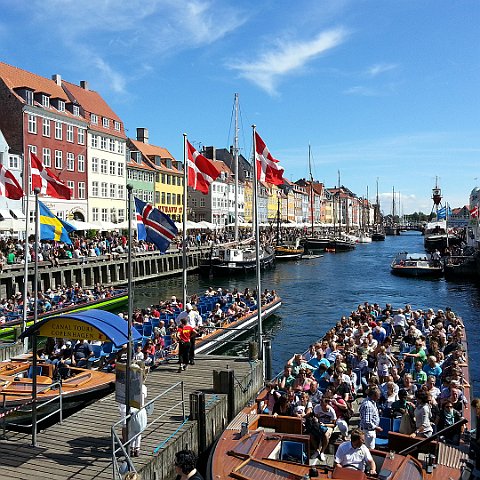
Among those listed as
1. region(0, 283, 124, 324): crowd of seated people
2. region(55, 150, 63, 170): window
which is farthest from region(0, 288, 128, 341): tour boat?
region(55, 150, 63, 170): window

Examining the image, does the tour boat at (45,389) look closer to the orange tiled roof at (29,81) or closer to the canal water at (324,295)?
the canal water at (324,295)

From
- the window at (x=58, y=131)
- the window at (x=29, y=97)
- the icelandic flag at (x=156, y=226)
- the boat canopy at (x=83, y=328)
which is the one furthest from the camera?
the window at (x=58, y=131)

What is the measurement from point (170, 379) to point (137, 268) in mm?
37501

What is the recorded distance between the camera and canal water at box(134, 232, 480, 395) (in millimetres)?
30500

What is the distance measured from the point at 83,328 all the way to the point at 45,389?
372cm

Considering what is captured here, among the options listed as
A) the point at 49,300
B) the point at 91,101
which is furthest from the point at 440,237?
the point at 49,300

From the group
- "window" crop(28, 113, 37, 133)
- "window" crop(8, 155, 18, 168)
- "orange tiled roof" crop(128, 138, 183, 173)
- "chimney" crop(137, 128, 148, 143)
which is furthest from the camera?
"chimney" crop(137, 128, 148, 143)

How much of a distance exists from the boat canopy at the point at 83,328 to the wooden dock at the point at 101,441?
2215 mm

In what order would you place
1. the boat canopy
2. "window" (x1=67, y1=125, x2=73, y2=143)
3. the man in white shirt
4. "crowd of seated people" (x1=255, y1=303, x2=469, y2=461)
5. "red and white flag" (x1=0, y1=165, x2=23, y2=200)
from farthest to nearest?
"window" (x1=67, y1=125, x2=73, y2=143)
"red and white flag" (x1=0, y1=165, x2=23, y2=200)
"crowd of seated people" (x1=255, y1=303, x2=469, y2=461)
the boat canopy
the man in white shirt

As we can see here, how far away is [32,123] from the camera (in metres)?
52.5

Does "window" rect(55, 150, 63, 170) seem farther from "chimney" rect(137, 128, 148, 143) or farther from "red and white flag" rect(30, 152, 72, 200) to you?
"red and white flag" rect(30, 152, 72, 200)

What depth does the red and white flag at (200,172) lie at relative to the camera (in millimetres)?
19875

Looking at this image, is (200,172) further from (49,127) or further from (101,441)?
(49,127)

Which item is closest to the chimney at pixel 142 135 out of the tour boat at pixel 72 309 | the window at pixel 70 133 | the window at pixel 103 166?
the window at pixel 103 166
